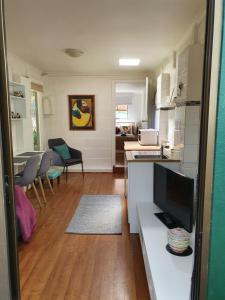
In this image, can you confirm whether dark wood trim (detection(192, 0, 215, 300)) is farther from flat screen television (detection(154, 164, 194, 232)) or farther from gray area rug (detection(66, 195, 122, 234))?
gray area rug (detection(66, 195, 122, 234))

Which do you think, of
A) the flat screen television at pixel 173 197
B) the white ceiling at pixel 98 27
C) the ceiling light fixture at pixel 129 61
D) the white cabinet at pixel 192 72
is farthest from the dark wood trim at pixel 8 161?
the ceiling light fixture at pixel 129 61

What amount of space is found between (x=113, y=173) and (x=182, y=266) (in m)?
4.18

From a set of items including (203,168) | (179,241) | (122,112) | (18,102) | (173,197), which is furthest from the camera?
(122,112)

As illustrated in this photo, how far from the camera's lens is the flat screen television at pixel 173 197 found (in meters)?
1.98

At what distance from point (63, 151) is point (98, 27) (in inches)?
119

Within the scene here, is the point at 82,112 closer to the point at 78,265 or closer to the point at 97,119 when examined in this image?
the point at 97,119

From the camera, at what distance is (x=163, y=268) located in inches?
64.1

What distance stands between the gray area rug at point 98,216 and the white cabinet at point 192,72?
1.79 m

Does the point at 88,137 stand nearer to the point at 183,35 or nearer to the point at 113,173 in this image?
the point at 113,173

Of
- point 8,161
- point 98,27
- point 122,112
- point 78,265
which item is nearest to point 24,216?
point 78,265

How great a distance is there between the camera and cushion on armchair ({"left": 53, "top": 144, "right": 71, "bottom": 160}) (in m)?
5.12

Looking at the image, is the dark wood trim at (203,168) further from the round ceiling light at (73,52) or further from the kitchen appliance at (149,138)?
the kitchen appliance at (149,138)

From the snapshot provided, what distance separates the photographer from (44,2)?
220cm

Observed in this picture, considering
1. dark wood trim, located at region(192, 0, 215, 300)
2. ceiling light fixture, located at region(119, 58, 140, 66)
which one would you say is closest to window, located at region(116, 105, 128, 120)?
ceiling light fixture, located at region(119, 58, 140, 66)
